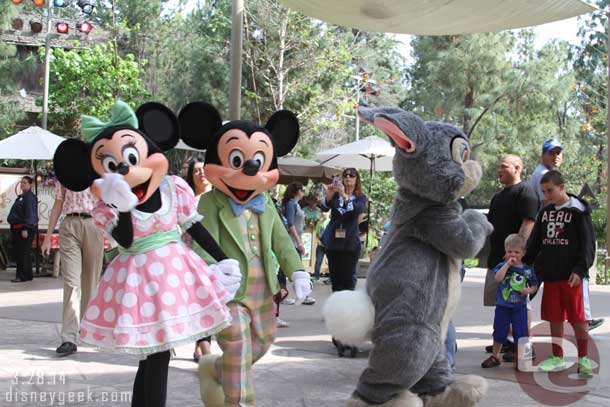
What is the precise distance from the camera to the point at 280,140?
4.89 m

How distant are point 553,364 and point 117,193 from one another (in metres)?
4.05

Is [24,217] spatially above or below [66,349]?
above

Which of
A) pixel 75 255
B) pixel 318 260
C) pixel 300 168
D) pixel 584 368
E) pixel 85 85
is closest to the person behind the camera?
pixel 584 368

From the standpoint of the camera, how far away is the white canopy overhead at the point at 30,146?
41.5ft

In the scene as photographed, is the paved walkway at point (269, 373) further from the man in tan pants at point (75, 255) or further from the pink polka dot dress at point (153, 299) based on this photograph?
the pink polka dot dress at point (153, 299)

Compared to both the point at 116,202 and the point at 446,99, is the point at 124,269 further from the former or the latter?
the point at 446,99

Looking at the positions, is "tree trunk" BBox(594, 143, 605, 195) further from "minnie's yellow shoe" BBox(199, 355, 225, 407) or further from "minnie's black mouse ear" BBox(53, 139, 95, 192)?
"minnie's black mouse ear" BBox(53, 139, 95, 192)

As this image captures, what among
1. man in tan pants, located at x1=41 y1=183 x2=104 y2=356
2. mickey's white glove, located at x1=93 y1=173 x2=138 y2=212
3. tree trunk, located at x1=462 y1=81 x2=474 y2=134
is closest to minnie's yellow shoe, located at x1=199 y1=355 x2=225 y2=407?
mickey's white glove, located at x1=93 y1=173 x2=138 y2=212

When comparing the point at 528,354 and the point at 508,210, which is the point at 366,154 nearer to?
the point at 508,210

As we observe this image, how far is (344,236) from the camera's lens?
25.0 feet

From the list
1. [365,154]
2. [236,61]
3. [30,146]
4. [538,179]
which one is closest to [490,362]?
[538,179]

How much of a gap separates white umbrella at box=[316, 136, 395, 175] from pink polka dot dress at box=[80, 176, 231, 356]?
364 inches

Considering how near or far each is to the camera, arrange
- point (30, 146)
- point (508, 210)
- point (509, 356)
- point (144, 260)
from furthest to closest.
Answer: point (30, 146) < point (508, 210) < point (509, 356) < point (144, 260)

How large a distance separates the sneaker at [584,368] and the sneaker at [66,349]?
4137 mm
